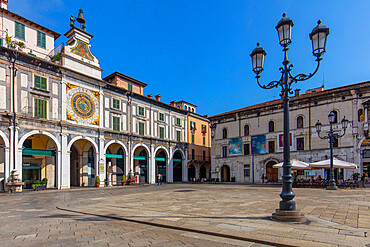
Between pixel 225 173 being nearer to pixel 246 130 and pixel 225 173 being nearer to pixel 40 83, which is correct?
pixel 246 130

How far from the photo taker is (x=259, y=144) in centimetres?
3322

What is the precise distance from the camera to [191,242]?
5590mm

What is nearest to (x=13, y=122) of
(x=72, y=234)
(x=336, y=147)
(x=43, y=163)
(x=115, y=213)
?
(x=43, y=163)

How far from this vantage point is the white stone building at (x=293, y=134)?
1025 inches

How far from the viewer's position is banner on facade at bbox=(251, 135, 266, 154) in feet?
108

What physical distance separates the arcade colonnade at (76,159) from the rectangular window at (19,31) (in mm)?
9154

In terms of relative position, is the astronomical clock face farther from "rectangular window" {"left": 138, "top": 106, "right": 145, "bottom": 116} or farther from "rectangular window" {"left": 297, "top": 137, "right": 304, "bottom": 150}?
"rectangular window" {"left": 297, "top": 137, "right": 304, "bottom": 150}

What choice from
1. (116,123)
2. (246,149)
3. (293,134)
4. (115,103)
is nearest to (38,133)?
(116,123)

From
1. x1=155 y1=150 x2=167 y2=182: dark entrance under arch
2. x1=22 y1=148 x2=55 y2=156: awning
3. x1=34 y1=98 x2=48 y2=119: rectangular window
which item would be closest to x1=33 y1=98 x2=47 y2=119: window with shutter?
x1=34 y1=98 x2=48 y2=119: rectangular window

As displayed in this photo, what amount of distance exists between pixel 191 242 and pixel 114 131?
24264 millimetres

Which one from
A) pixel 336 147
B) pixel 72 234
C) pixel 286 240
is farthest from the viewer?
pixel 336 147

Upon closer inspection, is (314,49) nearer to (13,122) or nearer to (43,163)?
(13,122)

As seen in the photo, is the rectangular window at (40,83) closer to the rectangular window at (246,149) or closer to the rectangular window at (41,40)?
the rectangular window at (41,40)

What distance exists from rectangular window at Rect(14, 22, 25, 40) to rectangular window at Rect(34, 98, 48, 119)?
6.54 meters
